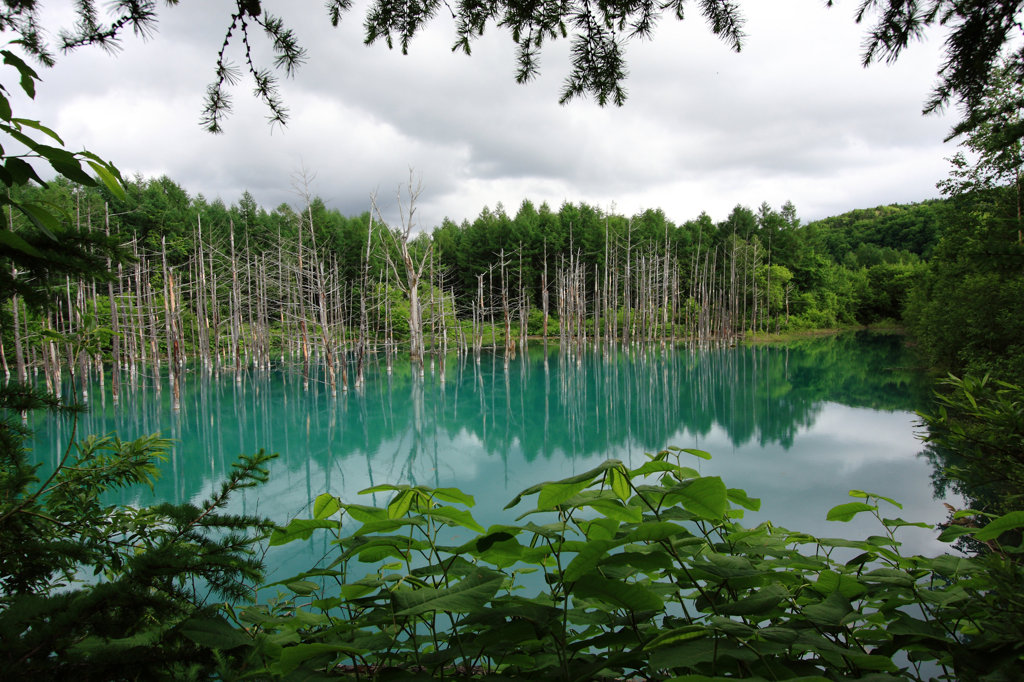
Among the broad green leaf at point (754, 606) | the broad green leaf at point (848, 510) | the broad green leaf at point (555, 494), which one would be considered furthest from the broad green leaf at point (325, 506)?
the broad green leaf at point (848, 510)

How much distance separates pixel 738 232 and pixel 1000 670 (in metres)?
45.4

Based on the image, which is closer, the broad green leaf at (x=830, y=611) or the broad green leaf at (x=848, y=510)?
A: the broad green leaf at (x=830, y=611)

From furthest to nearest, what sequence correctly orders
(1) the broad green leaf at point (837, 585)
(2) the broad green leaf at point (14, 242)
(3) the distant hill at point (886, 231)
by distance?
(3) the distant hill at point (886, 231), (1) the broad green leaf at point (837, 585), (2) the broad green leaf at point (14, 242)

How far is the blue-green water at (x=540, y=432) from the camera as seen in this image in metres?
7.63

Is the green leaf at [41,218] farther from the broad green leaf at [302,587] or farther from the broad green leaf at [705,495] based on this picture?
the broad green leaf at [705,495]

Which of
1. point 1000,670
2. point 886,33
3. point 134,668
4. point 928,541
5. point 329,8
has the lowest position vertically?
point 928,541

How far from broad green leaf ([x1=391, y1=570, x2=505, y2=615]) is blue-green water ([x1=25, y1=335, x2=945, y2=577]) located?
5.11m

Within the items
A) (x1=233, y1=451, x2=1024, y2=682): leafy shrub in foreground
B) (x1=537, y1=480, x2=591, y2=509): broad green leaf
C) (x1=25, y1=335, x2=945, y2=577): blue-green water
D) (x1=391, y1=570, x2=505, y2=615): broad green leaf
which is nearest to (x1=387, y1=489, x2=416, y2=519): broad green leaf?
(x1=233, y1=451, x2=1024, y2=682): leafy shrub in foreground

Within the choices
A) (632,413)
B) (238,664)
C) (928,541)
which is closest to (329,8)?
(238,664)

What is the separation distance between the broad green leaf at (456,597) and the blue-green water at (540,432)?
511cm

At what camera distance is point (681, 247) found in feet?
138

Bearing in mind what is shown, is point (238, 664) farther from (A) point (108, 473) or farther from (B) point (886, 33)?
(B) point (886, 33)

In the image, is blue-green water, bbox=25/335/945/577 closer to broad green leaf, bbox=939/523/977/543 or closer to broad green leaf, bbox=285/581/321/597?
broad green leaf, bbox=285/581/321/597

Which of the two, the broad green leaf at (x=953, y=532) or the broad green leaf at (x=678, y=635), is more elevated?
the broad green leaf at (x=678, y=635)
